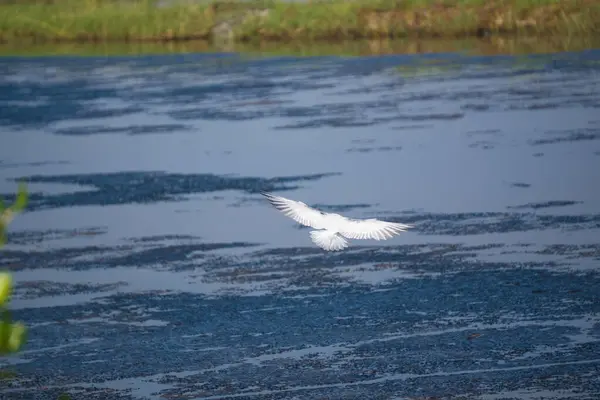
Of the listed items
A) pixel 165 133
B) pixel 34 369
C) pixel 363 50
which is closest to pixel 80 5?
pixel 363 50

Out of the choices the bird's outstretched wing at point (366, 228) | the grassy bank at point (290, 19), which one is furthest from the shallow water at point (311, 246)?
the grassy bank at point (290, 19)

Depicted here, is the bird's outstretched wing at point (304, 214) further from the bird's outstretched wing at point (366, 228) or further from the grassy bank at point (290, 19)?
the grassy bank at point (290, 19)

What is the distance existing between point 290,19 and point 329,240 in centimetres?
2635

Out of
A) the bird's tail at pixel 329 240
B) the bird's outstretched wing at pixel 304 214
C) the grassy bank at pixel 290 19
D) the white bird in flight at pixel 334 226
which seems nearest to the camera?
the bird's tail at pixel 329 240

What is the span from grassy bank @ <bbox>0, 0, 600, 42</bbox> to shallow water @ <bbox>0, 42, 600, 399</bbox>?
8556 millimetres

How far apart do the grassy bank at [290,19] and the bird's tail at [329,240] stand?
23796 millimetres

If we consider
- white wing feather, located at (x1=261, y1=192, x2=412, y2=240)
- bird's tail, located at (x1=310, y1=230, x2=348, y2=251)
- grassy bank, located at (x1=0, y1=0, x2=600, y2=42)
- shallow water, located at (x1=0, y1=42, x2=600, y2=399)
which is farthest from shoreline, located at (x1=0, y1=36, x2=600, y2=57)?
bird's tail, located at (x1=310, y1=230, x2=348, y2=251)

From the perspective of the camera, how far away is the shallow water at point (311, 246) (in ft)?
25.1

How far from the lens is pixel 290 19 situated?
32750 mm

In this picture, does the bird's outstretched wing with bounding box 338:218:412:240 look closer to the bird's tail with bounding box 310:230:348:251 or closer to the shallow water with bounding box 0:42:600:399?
the bird's tail with bounding box 310:230:348:251

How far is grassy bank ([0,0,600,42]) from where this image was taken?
3050 centimetres

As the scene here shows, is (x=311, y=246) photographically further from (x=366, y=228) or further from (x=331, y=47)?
(x=331, y=47)

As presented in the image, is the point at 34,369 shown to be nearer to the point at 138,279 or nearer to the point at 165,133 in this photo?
the point at 138,279

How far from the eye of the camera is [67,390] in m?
7.50
